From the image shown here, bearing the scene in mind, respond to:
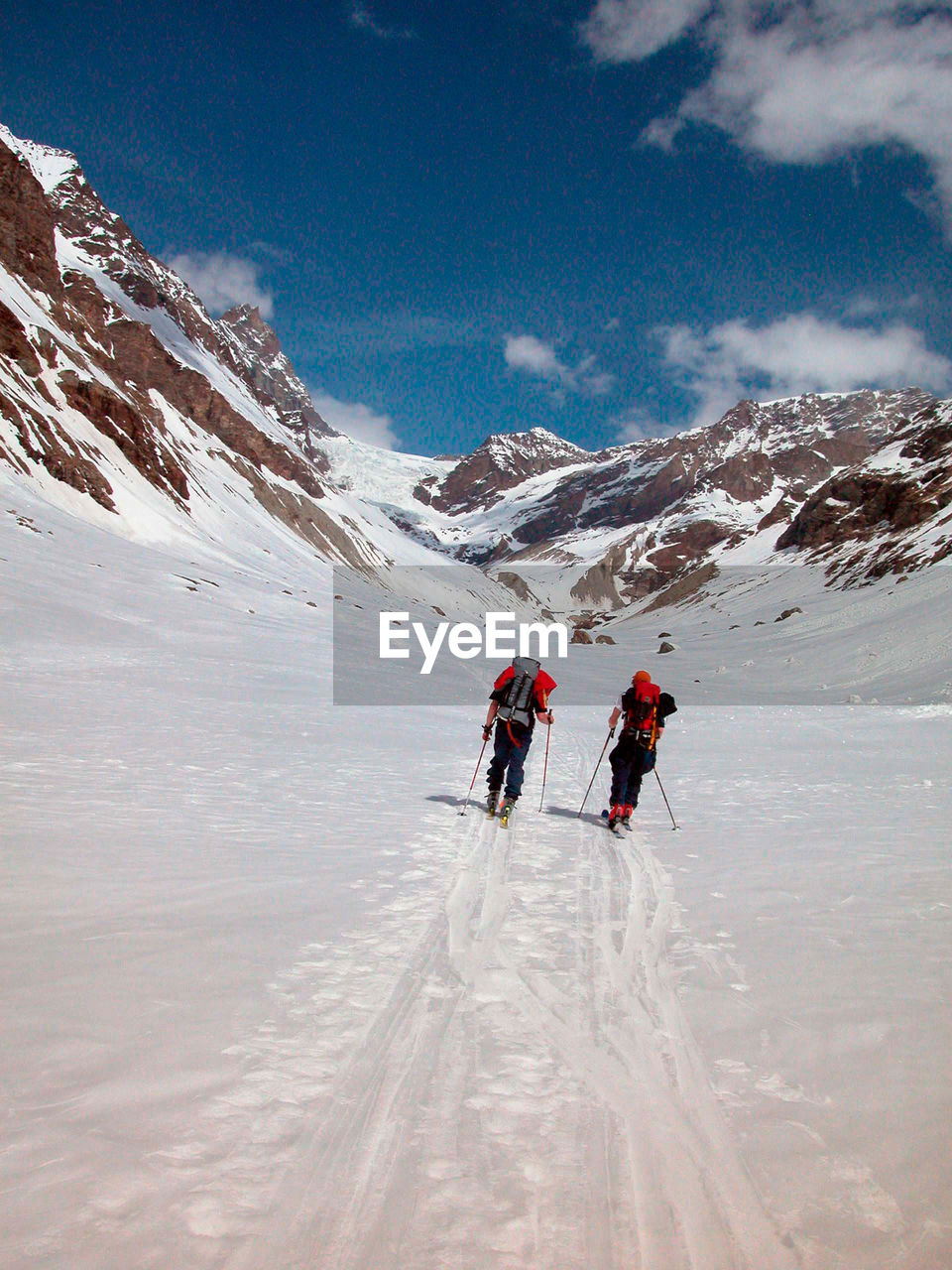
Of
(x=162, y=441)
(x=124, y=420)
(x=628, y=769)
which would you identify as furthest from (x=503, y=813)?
(x=162, y=441)

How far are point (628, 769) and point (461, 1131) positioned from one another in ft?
20.1

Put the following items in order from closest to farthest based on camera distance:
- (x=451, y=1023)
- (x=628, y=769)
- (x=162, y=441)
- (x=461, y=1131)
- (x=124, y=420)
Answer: (x=461, y=1131) → (x=451, y=1023) → (x=628, y=769) → (x=124, y=420) → (x=162, y=441)

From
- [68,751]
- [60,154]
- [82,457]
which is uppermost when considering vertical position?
[60,154]

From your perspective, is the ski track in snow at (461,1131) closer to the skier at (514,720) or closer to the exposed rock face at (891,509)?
the skier at (514,720)

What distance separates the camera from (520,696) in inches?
356

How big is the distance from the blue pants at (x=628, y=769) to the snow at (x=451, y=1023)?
507mm

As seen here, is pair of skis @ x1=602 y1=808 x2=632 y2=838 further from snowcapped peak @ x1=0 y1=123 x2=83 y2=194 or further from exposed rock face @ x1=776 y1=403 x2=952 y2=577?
snowcapped peak @ x1=0 y1=123 x2=83 y2=194

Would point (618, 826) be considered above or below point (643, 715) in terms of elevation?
below

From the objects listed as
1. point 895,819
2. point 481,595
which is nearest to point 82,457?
point 895,819

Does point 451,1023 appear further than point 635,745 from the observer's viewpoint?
No

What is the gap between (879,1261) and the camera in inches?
90.4

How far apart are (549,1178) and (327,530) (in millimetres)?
111365

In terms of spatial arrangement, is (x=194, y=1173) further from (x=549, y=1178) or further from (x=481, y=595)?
(x=481, y=595)

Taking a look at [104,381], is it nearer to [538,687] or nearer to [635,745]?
[538,687]
